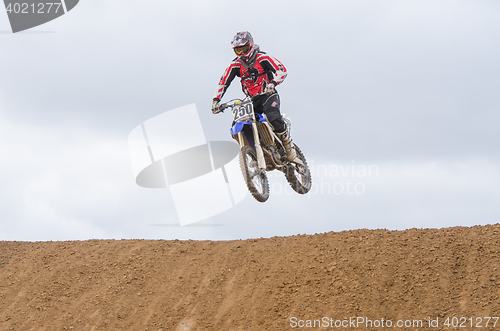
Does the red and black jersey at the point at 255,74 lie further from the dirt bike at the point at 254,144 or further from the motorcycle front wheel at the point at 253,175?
the motorcycle front wheel at the point at 253,175

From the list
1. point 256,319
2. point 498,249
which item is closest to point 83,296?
point 256,319

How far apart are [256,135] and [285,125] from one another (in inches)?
56.6

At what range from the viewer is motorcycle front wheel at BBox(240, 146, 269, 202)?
35.2ft

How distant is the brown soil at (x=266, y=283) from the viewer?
27.9 feet

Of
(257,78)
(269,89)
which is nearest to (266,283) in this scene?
(269,89)

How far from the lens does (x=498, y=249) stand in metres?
9.51

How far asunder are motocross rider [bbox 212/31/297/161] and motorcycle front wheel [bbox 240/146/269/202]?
122 centimetres

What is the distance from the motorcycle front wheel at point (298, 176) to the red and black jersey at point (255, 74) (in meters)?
2.64

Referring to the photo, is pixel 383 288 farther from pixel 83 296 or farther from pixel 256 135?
pixel 83 296

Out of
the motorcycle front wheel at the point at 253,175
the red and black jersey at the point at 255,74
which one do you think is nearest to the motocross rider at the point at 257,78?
the red and black jersey at the point at 255,74

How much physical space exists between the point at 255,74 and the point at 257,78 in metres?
0.11

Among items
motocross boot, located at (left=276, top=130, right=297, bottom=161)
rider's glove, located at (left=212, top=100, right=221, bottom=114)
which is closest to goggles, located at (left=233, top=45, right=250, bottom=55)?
rider's glove, located at (left=212, top=100, right=221, bottom=114)

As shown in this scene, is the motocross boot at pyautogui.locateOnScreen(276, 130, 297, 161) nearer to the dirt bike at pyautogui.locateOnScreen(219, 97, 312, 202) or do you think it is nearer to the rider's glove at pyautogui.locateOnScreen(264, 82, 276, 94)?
the dirt bike at pyautogui.locateOnScreen(219, 97, 312, 202)

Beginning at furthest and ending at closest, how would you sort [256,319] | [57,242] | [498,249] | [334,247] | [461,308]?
[57,242] → [334,247] → [498,249] → [256,319] → [461,308]
